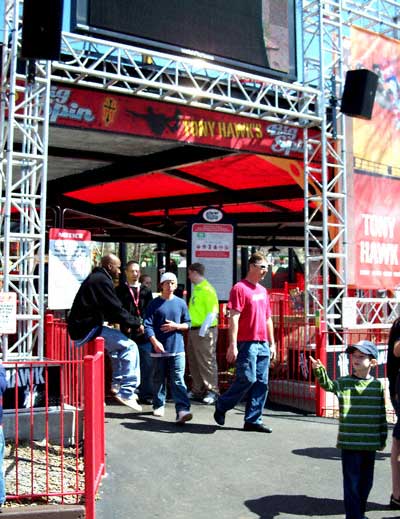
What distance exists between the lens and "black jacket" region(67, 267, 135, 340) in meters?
7.21

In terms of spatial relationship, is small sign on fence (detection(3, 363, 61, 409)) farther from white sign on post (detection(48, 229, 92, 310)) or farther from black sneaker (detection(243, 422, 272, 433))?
white sign on post (detection(48, 229, 92, 310))

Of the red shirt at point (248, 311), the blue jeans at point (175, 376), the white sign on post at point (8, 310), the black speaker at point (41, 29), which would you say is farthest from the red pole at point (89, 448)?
the black speaker at point (41, 29)

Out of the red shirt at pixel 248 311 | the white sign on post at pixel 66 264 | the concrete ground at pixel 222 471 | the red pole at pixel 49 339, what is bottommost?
the concrete ground at pixel 222 471

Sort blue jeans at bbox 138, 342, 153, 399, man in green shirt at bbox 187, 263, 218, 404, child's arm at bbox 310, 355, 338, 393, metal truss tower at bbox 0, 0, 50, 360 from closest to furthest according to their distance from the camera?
child's arm at bbox 310, 355, 338, 393 < metal truss tower at bbox 0, 0, 50, 360 < man in green shirt at bbox 187, 263, 218, 404 < blue jeans at bbox 138, 342, 153, 399


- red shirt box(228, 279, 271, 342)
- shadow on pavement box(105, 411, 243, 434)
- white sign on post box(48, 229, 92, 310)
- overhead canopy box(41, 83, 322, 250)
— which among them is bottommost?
shadow on pavement box(105, 411, 243, 434)

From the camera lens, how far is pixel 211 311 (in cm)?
906

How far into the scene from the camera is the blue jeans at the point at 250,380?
736cm

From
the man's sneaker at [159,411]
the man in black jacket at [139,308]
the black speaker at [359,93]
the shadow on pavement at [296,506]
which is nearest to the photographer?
the shadow on pavement at [296,506]

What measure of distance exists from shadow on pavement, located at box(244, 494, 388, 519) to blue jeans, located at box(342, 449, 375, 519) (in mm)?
525

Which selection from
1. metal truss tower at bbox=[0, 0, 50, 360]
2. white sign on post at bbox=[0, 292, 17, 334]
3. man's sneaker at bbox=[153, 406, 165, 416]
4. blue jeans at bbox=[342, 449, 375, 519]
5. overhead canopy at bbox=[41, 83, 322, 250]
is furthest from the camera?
overhead canopy at bbox=[41, 83, 322, 250]

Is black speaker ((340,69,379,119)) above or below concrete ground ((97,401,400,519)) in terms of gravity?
above

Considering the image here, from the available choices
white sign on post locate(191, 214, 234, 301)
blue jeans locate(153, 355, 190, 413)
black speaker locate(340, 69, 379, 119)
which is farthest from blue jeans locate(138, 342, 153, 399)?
black speaker locate(340, 69, 379, 119)

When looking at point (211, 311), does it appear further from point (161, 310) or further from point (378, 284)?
point (378, 284)

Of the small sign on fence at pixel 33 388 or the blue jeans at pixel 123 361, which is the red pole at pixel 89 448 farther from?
the blue jeans at pixel 123 361
